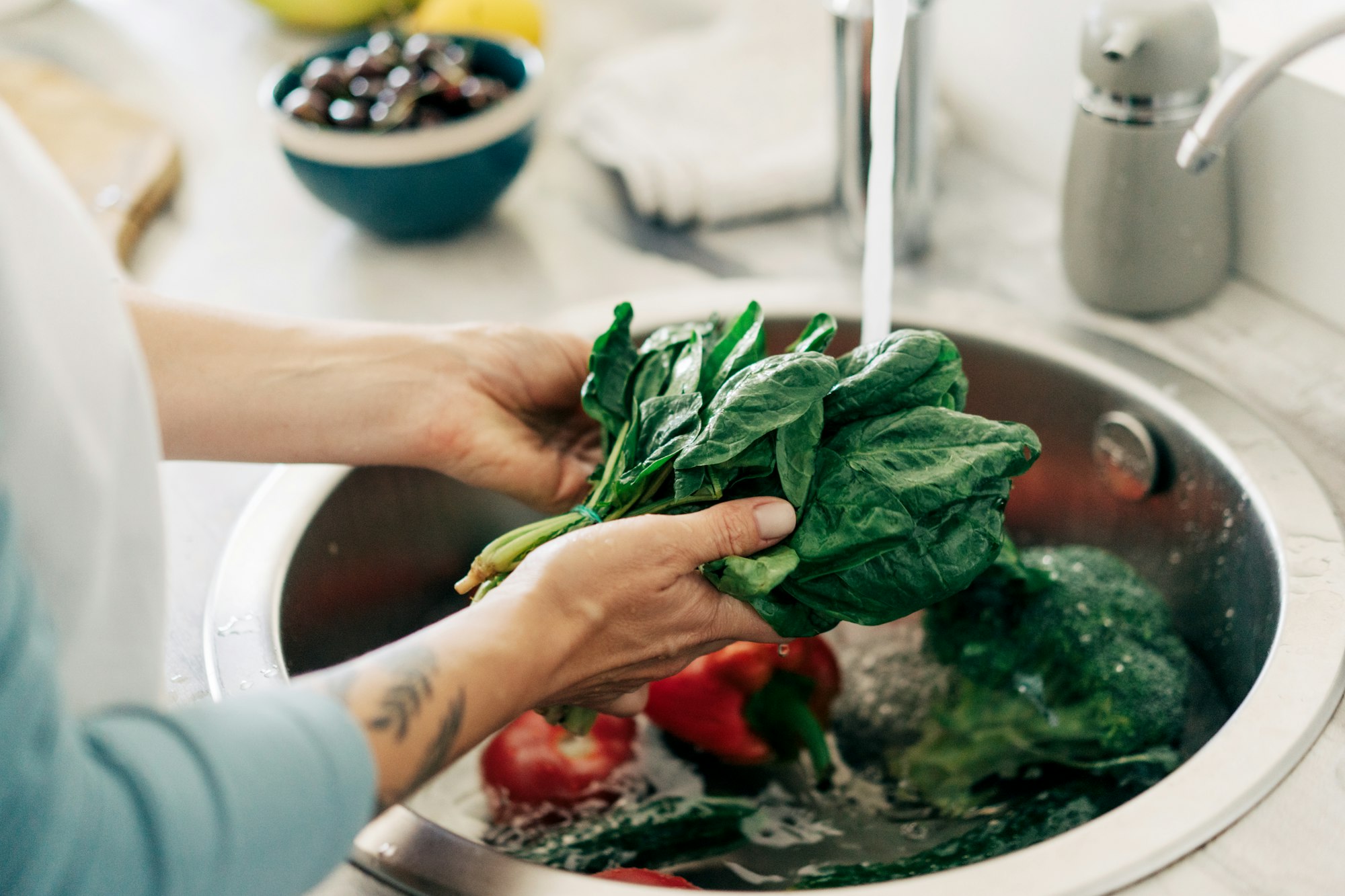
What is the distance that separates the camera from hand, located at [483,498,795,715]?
681 mm

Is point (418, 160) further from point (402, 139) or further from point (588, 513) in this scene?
point (588, 513)

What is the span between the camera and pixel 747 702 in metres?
0.96

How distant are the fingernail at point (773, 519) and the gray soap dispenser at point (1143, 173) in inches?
19.7

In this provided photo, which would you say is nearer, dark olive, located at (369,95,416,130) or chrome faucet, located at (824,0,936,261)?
chrome faucet, located at (824,0,936,261)

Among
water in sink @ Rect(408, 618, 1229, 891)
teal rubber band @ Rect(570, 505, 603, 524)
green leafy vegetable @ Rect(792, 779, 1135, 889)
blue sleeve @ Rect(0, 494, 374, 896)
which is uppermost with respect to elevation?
blue sleeve @ Rect(0, 494, 374, 896)

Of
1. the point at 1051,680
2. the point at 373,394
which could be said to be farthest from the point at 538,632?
the point at 1051,680

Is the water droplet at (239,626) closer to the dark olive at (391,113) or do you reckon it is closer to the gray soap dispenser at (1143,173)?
the dark olive at (391,113)

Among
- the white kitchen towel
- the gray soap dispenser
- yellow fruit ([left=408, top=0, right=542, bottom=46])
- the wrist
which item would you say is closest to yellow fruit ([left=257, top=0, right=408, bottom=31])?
yellow fruit ([left=408, top=0, right=542, bottom=46])

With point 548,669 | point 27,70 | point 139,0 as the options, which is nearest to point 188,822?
point 548,669

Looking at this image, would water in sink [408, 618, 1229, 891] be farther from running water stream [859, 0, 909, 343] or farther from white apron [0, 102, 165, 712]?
white apron [0, 102, 165, 712]

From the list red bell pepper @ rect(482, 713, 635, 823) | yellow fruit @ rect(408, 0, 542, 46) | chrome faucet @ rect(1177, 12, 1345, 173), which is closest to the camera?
chrome faucet @ rect(1177, 12, 1345, 173)

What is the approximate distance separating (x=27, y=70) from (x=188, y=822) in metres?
1.60

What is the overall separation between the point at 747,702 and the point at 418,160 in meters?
0.69

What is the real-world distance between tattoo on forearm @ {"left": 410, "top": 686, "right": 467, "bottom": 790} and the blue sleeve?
0.04 meters
